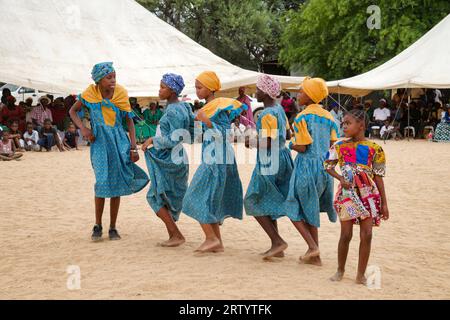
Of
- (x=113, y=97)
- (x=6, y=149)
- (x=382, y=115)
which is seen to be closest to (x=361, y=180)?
(x=113, y=97)

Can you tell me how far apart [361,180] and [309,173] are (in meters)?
0.72

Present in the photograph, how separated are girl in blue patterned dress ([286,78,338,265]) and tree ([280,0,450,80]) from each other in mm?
22038

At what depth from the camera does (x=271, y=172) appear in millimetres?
5855

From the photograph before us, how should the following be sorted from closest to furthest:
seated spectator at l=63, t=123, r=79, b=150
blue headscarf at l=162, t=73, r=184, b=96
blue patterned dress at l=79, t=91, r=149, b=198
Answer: blue headscarf at l=162, t=73, r=184, b=96, blue patterned dress at l=79, t=91, r=149, b=198, seated spectator at l=63, t=123, r=79, b=150

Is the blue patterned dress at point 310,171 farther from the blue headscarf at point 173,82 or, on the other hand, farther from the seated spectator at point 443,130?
the seated spectator at point 443,130

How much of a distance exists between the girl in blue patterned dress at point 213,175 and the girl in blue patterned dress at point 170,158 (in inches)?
13.7

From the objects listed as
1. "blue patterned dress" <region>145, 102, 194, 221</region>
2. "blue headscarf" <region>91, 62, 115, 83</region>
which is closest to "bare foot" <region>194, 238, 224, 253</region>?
"blue patterned dress" <region>145, 102, 194, 221</region>

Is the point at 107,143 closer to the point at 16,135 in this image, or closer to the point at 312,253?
the point at 312,253

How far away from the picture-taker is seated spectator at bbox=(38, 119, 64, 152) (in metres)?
18.9

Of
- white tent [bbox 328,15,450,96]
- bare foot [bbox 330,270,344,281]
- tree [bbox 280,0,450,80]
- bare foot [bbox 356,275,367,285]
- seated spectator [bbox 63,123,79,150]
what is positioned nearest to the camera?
bare foot [bbox 356,275,367,285]

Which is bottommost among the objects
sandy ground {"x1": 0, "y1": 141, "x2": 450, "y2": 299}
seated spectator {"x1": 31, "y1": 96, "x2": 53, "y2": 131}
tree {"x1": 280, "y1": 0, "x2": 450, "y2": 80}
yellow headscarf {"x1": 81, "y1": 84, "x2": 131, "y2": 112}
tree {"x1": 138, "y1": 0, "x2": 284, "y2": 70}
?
sandy ground {"x1": 0, "y1": 141, "x2": 450, "y2": 299}

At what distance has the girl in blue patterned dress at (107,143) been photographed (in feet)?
21.7

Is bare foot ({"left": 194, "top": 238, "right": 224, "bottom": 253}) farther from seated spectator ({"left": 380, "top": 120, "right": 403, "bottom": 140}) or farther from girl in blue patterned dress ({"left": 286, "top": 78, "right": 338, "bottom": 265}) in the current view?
seated spectator ({"left": 380, "top": 120, "right": 403, "bottom": 140})

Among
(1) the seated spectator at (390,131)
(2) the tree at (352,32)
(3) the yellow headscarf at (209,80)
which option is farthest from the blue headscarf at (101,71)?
(2) the tree at (352,32)
